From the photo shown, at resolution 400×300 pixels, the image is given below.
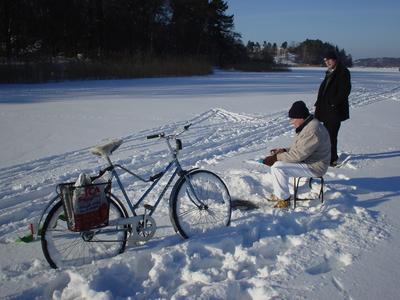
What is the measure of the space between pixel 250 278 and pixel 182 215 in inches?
44.7

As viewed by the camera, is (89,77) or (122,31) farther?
(122,31)

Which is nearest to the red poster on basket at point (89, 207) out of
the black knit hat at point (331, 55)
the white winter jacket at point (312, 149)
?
the white winter jacket at point (312, 149)

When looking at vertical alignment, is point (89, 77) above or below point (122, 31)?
below

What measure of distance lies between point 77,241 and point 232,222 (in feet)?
5.70

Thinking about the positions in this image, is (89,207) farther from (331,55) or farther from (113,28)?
(113,28)

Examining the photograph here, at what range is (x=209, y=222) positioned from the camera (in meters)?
4.54

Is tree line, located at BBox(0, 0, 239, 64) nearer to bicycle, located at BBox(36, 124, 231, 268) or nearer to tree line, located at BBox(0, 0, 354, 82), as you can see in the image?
tree line, located at BBox(0, 0, 354, 82)

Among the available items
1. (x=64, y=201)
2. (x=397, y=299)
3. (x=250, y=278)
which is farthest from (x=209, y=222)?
(x=397, y=299)

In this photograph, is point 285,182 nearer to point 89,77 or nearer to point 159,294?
point 159,294

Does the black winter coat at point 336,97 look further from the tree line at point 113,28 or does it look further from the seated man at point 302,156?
the tree line at point 113,28

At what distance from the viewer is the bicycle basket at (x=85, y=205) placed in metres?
3.49

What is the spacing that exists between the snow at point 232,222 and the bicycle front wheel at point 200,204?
6.2 inches

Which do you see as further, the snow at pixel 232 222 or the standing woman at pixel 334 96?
the standing woman at pixel 334 96

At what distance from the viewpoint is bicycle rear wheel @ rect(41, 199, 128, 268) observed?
12.0 feet
